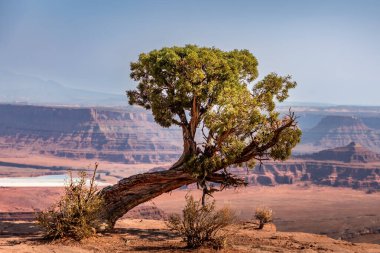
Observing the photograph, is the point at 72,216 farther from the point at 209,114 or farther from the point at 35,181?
the point at 35,181

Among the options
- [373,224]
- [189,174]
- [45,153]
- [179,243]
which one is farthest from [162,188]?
[45,153]

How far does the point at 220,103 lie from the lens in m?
18.5

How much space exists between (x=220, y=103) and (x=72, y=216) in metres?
7.05

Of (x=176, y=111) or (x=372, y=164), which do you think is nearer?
(x=176, y=111)

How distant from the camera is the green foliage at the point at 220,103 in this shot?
18.6m

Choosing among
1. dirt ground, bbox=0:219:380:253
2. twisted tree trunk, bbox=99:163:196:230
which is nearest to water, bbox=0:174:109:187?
twisted tree trunk, bbox=99:163:196:230

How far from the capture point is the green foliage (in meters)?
18.6

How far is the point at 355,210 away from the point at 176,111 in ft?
234

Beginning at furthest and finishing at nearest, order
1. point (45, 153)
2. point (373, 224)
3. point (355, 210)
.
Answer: point (45, 153), point (355, 210), point (373, 224)

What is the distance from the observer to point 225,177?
20734mm

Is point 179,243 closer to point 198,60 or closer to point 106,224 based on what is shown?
point 106,224

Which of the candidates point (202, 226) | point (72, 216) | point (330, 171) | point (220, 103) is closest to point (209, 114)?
point (220, 103)

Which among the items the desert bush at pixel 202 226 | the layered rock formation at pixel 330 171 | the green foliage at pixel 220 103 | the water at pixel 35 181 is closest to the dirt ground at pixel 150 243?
the desert bush at pixel 202 226

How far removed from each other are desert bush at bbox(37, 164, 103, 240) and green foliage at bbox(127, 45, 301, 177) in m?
4.73
